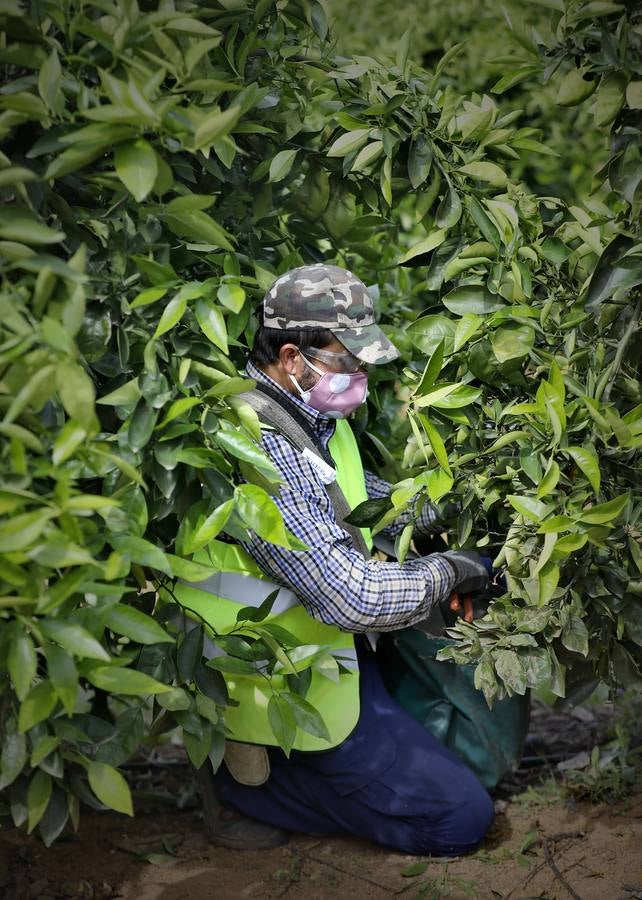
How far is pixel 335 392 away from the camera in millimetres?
2818

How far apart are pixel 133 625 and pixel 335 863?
4.22 feet

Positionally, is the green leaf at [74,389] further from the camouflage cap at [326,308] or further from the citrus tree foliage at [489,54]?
the citrus tree foliage at [489,54]

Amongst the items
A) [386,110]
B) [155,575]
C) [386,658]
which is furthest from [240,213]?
[386,658]

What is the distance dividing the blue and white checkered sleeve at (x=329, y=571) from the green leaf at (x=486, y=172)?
818mm

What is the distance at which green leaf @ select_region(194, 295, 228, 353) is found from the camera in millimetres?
2182

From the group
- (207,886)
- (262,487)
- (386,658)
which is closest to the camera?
(262,487)

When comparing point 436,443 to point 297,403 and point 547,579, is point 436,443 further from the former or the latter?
point 297,403

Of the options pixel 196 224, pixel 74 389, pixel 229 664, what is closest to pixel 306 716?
pixel 229 664

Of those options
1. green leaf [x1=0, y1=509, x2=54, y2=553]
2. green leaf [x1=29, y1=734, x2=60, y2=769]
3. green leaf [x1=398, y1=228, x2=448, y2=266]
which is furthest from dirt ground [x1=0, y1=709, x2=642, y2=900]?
green leaf [x1=398, y1=228, x2=448, y2=266]

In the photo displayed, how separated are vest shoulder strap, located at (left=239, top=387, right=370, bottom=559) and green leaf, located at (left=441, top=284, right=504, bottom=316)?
1.69ft

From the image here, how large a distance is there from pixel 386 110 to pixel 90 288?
0.95m

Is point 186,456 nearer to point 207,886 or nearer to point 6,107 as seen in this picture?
point 6,107

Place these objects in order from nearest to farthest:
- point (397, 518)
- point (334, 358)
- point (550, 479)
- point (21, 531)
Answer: point (21, 531) < point (550, 479) < point (334, 358) < point (397, 518)

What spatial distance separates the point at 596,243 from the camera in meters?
2.43
